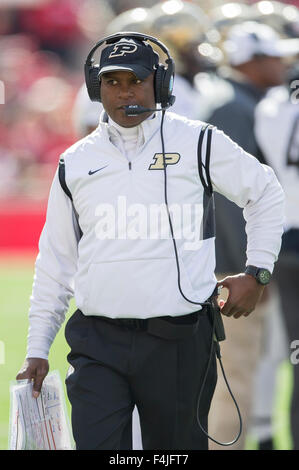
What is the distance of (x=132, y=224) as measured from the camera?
3.33 metres

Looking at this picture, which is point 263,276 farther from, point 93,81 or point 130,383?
point 93,81

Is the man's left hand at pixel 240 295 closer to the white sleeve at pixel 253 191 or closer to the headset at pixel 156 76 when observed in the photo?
the white sleeve at pixel 253 191

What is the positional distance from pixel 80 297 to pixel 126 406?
38cm

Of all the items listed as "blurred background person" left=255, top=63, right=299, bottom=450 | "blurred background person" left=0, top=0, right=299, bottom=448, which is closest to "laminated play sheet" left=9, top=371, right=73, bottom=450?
"blurred background person" left=255, top=63, right=299, bottom=450

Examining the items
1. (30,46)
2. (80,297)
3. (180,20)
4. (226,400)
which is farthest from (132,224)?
(30,46)

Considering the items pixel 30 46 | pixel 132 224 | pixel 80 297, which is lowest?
pixel 80 297

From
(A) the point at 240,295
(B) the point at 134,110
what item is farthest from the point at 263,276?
(B) the point at 134,110

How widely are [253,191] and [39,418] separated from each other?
1025 millimetres

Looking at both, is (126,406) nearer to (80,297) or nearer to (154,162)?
(80,297)

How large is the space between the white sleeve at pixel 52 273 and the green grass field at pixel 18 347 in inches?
88.7

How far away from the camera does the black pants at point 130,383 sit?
11.0 feet

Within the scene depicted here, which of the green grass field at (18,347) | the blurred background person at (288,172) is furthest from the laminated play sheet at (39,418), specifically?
the green grass field at (18,347)

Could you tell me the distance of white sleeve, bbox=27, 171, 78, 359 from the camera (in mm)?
3504

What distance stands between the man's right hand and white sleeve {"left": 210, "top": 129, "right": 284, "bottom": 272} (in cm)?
78
